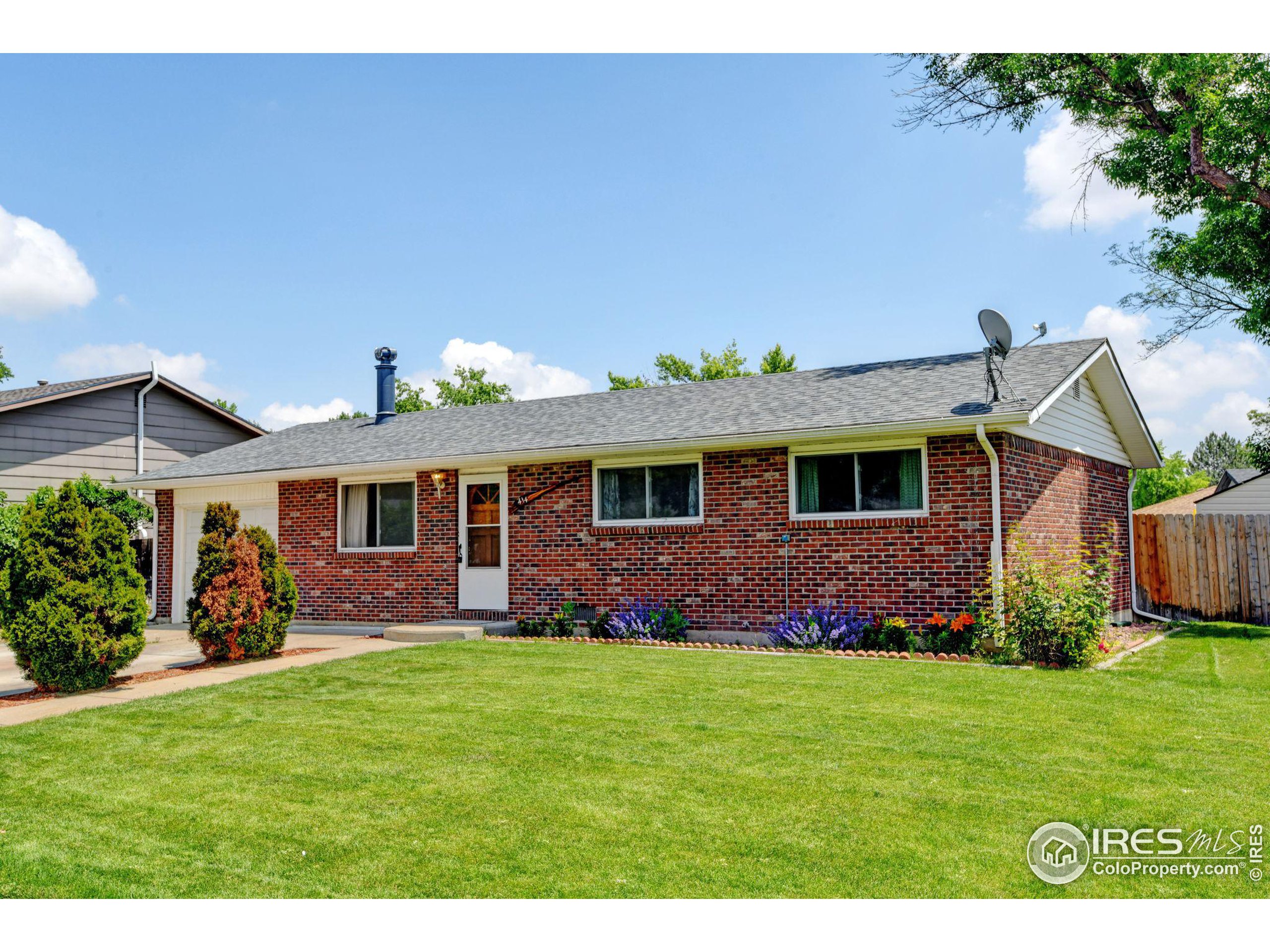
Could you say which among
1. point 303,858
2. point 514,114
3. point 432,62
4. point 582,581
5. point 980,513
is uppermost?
point 514,114

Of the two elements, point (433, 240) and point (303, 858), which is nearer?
point (303, 858)

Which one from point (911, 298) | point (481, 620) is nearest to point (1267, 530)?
point (911, 298)

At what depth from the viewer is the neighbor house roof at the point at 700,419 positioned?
454 inches

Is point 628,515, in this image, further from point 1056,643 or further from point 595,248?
point 595,248

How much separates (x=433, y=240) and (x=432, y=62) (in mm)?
10113

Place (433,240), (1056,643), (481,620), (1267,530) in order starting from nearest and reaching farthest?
1. (1056,643)
2. (481,620)
3. (1267,530)
4. (433,240)

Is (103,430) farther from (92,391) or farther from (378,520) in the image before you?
(378,520)

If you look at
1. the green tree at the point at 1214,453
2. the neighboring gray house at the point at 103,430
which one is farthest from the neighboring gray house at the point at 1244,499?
the green tree at the point at 1214,453

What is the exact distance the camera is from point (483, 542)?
14570mm

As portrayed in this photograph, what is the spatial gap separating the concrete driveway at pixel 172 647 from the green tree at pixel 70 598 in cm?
72

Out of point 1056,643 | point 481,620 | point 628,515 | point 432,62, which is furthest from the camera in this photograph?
point 481,620

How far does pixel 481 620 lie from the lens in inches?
566

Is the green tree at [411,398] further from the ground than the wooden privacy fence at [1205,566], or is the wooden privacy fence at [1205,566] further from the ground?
the green tree at [411,398]

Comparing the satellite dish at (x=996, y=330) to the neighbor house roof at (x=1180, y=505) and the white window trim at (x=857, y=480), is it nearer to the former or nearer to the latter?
the white window trim at (x=857, y=480)
